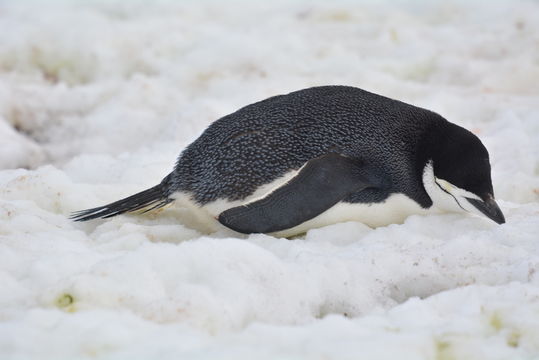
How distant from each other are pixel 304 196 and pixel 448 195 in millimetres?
450

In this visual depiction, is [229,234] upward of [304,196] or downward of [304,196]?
downward

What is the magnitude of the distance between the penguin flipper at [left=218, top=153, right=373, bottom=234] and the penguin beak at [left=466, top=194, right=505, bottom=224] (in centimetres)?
33

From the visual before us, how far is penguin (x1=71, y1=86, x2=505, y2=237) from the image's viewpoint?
225 cm

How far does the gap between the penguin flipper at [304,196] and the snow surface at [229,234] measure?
2.4 inches

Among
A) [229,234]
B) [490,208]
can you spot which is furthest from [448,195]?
[229,234]

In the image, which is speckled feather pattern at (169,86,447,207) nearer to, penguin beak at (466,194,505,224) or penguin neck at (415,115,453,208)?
penguin neck at (415,115,453,208)

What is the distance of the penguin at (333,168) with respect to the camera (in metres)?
2.25

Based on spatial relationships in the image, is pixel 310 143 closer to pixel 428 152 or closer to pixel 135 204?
pixel 428 152

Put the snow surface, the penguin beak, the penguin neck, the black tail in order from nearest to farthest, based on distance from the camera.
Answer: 1. the snow surface
2. the penguin beak
3. the penguin neck
4. the black tail

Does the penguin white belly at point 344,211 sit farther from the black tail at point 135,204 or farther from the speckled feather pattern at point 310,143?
the black tail at point 135,204

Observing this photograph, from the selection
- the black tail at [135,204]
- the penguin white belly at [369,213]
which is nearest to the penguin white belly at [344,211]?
the penguin white belly at [369,213]

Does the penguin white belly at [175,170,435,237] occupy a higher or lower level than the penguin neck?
lower

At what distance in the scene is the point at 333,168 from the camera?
225cm

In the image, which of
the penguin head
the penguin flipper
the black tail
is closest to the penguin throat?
the penguin head
